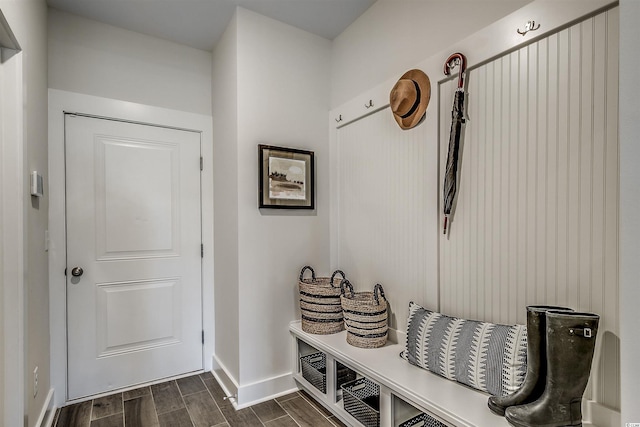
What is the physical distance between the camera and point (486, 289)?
161 centimetres

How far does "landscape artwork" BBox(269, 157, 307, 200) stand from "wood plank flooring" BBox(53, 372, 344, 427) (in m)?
1.40

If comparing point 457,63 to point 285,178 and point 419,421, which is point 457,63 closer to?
point 285,178

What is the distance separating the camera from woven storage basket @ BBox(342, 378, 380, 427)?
1735mm

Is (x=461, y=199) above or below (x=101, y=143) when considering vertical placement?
below

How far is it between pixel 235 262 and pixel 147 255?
2.52 ft

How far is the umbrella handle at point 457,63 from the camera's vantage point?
Result: 1.67 m

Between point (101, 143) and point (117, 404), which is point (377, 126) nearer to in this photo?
point (101, 143)

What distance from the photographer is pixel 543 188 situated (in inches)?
55.0

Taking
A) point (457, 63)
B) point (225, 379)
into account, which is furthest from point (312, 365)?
point (457, 63)

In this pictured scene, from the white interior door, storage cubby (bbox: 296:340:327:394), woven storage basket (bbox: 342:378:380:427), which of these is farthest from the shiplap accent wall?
the white interior door

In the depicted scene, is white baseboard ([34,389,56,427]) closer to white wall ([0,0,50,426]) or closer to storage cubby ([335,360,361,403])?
white wall ([0,0,50,426])

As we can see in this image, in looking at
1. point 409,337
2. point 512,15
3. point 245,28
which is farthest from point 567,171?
point 245,28

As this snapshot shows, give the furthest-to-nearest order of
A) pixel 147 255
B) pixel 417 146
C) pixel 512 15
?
pixel 147 255 < pixel 417 146 < pixel 512 15

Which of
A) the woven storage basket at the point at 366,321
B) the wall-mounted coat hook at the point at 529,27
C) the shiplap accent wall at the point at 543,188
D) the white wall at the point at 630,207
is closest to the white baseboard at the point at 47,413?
the woven storage basket at the point at 366,321
